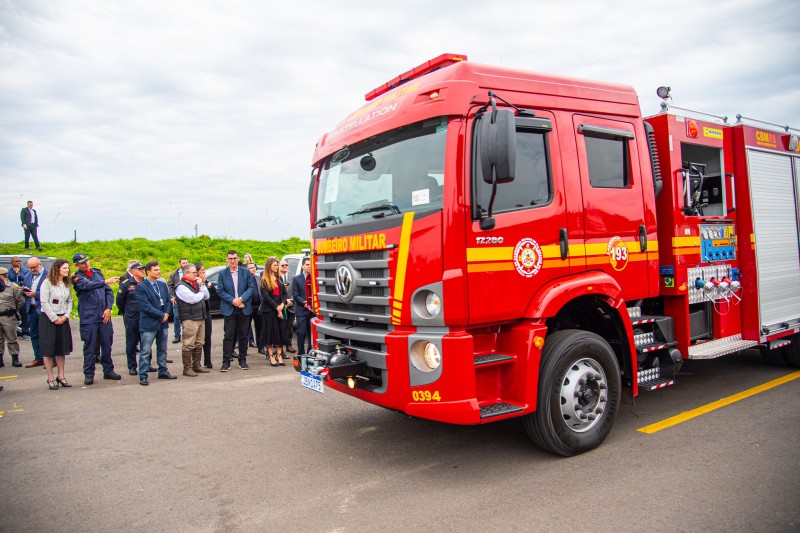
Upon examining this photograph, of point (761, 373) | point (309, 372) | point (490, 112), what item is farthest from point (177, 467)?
point (761, 373)

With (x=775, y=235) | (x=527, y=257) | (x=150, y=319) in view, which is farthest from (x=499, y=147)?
(x=150, y=319)

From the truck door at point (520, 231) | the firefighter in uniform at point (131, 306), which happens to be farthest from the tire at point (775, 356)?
the firefighter in uniform at point (131, 306)

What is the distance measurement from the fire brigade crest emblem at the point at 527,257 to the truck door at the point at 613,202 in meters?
0.60

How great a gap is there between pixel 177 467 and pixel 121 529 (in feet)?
3.64

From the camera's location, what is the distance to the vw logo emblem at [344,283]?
15.1 feet

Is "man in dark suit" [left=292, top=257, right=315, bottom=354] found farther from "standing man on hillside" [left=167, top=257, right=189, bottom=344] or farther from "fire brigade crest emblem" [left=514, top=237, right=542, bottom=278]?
"fire brigade crest emblem" [left=514, top=237, right=542, bottom=278]

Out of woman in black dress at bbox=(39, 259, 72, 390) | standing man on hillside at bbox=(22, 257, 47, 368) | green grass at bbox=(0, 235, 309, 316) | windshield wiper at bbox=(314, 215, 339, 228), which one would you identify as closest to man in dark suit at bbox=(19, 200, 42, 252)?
green grass at bbox=(0, 235, 309, 316)

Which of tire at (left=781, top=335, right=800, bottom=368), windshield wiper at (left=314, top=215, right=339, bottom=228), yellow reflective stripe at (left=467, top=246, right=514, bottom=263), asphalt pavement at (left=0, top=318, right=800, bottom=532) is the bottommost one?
asphalt pavement at (left=0, top=318, right=800, bottom=532)

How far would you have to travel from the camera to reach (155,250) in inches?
1006

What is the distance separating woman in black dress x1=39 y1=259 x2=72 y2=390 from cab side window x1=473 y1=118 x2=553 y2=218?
22.3 ft

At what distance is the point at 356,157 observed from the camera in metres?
4.97

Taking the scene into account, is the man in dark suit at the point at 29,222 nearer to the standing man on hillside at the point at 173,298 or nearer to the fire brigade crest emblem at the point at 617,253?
the standing man on hillside at the point at 173,298

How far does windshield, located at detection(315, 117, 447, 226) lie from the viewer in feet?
13.7

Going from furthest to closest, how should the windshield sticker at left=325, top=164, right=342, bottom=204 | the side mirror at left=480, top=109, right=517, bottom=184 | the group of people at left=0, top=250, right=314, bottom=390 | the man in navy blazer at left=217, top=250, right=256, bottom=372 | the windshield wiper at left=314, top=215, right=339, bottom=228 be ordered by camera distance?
the man in navy blazer at left=217, top=250, right=256, bottom=372 → the group of people at left=0, top=250, right=314, bottom=390 → the windshield sticker at left=325, top=164, right=342, bottom=204 → the windshield wiper at left=314, top=215, right=339, bottom=228 → the side mirror at left=480, top=109, right=517, bottom=184
